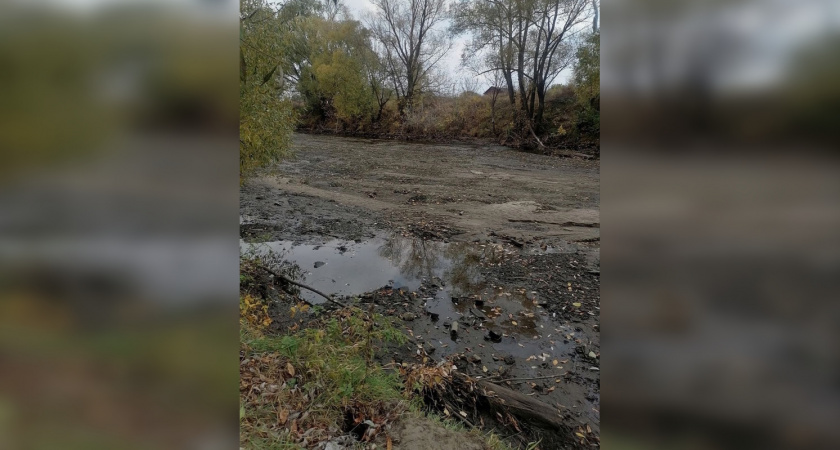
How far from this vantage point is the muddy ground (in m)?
5.30

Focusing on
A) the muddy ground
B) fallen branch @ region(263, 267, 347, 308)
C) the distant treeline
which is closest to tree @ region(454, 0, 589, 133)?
the distant treeline

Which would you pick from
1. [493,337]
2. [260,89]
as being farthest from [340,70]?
[493,337]

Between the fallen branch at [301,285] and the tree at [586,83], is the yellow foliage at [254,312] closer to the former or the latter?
the fallen branch at [301,285]

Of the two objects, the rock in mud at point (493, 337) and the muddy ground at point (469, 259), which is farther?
A: the rock in mud at point (493, 337)

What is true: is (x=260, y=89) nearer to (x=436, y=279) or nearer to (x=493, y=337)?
(x=436, y=279)
